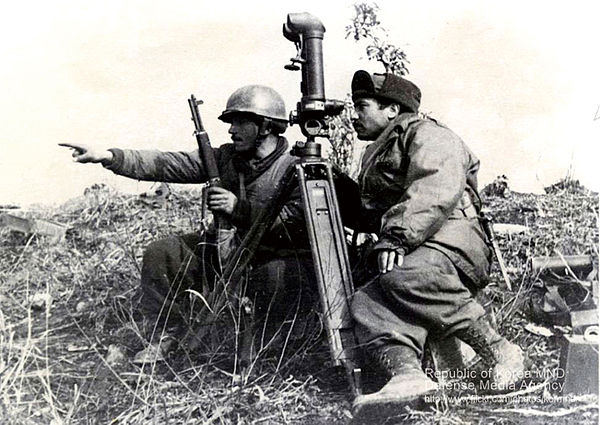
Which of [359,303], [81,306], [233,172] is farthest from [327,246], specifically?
[81,306]

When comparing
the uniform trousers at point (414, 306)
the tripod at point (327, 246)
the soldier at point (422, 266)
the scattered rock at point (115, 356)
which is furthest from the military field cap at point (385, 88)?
the scattered rock at point (115, 356)

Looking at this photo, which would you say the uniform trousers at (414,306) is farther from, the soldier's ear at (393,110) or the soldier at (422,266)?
the soldier's ear at (393,110)

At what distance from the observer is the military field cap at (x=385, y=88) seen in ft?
12.2

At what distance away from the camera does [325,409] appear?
3.28m

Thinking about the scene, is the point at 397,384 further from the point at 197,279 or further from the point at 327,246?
the point at 197,279

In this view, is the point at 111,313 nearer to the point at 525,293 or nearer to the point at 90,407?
the point at 90,407

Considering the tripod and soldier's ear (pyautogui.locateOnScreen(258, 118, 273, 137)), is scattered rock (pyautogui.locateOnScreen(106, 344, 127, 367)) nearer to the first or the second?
the tripod

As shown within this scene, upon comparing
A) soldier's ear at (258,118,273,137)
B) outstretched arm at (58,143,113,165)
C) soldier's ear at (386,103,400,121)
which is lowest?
outstretched arm at (58,143,113,165)

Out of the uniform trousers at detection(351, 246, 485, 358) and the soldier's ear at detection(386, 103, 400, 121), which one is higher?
the soldier's ear at detection(386, 103, 400, 121)

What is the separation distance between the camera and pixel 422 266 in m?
3.25

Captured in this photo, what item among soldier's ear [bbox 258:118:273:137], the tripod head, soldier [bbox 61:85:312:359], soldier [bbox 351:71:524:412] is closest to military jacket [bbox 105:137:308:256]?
soldier [bbox 61:85:312:359]

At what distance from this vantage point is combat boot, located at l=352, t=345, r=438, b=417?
119 inches

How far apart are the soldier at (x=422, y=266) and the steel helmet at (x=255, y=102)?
0.89 metres

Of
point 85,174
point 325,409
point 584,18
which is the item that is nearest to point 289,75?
point 85,174
